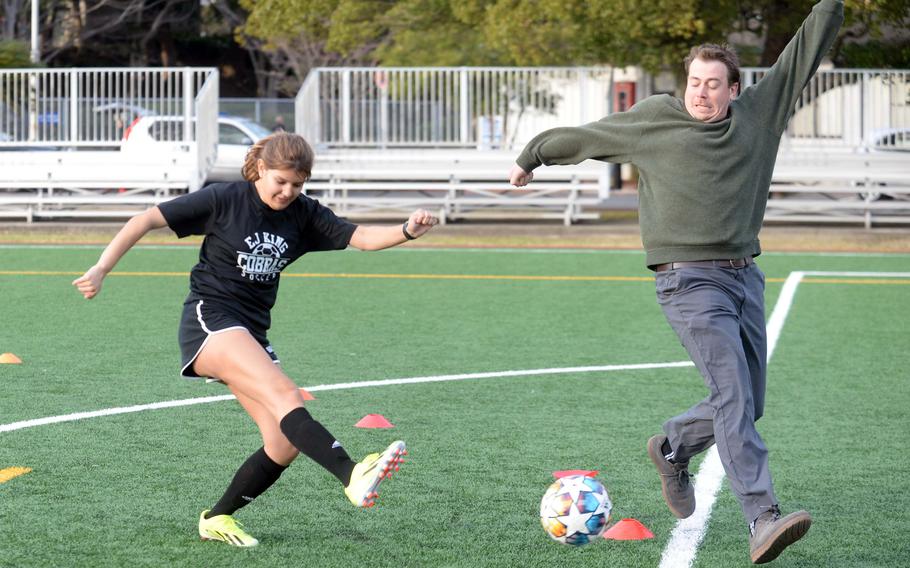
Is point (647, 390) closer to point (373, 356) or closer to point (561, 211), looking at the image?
point (373, 356)

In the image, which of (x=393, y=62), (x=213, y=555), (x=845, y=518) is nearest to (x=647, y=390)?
(x=845, y=518)

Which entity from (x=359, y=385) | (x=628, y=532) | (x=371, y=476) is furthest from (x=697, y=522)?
(x=359, y=385)

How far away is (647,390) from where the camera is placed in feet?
30.0

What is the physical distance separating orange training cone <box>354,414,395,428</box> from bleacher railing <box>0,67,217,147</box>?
15751 millimetres

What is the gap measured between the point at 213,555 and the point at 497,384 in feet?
13.6

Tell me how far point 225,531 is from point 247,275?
967 millimetres

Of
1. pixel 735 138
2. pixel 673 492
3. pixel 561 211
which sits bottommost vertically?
pixel 561 211

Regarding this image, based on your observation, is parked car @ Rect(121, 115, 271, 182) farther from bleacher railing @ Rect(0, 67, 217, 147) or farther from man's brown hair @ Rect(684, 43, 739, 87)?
man's brown hair @ Rect(684, 43, 739, 87)

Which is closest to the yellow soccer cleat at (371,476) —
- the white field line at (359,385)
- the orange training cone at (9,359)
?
the white field line at (359,385)

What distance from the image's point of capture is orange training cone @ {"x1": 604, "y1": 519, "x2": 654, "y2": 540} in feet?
18.5

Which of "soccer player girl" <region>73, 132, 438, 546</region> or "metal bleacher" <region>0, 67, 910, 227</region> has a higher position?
"soccer player girl" <region>73, 132, 438, 546</region>

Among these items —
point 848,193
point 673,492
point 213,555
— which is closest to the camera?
point 213,555

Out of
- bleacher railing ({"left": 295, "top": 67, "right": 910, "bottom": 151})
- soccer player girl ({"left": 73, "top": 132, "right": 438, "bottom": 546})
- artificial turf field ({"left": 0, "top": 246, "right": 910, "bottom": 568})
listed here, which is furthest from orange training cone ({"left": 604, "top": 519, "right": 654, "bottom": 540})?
bleacher railing ({"left": 295, "top": 67, "right": 910, "bottom": 151})

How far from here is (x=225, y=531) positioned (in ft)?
18.0
